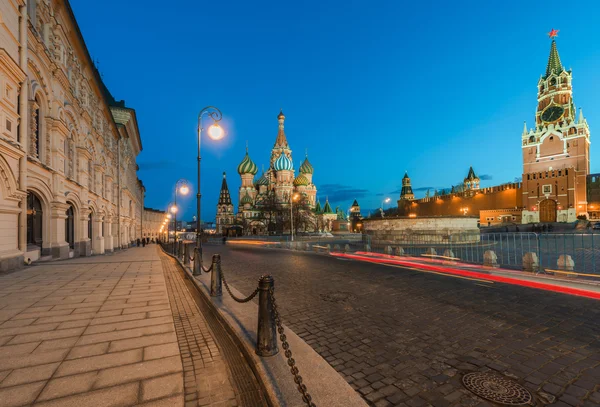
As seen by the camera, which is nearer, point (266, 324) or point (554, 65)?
point (266, 324)

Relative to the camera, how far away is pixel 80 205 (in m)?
18.4

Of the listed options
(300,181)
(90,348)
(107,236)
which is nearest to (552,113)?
(300,181)

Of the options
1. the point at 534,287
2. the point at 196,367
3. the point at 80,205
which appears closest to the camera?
the point at 196,367

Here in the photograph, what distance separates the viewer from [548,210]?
6694 centimetres

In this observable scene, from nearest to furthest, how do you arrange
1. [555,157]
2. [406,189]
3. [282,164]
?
[555,157]
[282,164]
[406,189]

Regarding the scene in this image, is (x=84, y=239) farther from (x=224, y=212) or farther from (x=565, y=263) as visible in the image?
(x=224, y=212)

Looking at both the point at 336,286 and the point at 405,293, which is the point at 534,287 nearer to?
the point at 405,293

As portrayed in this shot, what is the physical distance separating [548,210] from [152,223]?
103m

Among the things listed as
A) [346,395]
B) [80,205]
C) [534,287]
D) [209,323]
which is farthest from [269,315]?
[80,205]

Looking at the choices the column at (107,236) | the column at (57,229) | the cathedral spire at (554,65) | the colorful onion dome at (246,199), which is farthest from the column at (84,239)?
the cathedral spire at (554,65)

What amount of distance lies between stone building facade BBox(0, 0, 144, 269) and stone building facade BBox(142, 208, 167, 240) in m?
57.9

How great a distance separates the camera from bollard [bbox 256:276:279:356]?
381 cm

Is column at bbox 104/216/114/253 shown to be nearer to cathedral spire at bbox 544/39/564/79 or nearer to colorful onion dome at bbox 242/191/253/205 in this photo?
colorful onion dome at bbox 242/191/253/205

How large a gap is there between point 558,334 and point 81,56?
26831 mm
